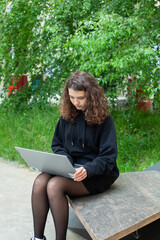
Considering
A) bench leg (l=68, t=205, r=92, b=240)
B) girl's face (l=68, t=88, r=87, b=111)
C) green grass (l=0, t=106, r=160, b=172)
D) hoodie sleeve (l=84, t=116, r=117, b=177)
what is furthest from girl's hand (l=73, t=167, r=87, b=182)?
green grass (l=0, t=106, r=160, b=172)

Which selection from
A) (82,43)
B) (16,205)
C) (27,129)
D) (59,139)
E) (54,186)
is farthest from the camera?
(27,129)

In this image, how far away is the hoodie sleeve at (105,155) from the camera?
7.75ft

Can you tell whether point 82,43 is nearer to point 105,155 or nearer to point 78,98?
point 78,98

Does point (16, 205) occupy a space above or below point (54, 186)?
below

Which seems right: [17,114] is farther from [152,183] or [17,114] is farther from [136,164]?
[152,183]

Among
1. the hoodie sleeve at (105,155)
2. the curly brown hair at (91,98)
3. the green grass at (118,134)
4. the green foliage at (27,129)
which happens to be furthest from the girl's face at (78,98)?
the green foliage at (27,129)

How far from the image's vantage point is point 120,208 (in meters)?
2.23

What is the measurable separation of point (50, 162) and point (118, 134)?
3.12m

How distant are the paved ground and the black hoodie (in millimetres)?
759

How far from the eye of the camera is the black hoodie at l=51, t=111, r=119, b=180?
2.42m

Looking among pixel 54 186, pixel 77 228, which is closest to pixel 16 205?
pixel 77 228

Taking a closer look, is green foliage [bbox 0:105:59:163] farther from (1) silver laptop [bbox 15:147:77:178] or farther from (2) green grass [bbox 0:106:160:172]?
(1) silver laptop [bbox 15:147:77:178]

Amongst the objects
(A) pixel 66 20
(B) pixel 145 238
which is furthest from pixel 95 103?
(A) pixel 66 20

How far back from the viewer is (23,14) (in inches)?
245
